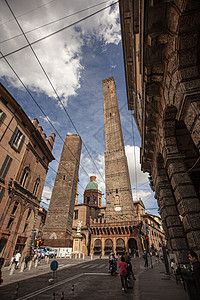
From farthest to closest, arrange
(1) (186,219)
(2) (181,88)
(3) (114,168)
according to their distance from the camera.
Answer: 1. (3) (114,168)
2. (1) (186,219)
3. (2) (181,88)

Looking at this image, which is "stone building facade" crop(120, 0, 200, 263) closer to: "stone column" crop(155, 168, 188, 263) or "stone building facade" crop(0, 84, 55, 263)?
"stone column" crop(155, 168, 188, 263)

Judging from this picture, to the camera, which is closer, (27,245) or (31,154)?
(27,245)

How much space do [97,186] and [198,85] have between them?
58.1 metres

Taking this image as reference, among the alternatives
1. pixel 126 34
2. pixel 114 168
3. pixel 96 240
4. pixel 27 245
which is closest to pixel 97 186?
pixel 114 168

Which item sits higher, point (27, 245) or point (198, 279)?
point (27, 245)

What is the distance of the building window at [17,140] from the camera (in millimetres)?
15714

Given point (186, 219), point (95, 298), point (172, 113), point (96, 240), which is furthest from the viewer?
point (96, 240)

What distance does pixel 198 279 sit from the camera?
10.0 feet

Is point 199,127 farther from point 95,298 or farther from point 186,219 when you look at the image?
point 95,298

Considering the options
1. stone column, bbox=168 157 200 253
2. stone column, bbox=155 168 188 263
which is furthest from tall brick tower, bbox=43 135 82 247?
stone column, bbox=168 157 200 253

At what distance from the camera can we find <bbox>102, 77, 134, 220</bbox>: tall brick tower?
35281mm

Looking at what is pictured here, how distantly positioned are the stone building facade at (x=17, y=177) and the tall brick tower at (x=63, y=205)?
9467mm

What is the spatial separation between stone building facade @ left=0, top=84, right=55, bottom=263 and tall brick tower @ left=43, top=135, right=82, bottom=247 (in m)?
9.47

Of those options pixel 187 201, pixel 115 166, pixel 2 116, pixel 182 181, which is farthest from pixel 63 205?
pixel 187 201
